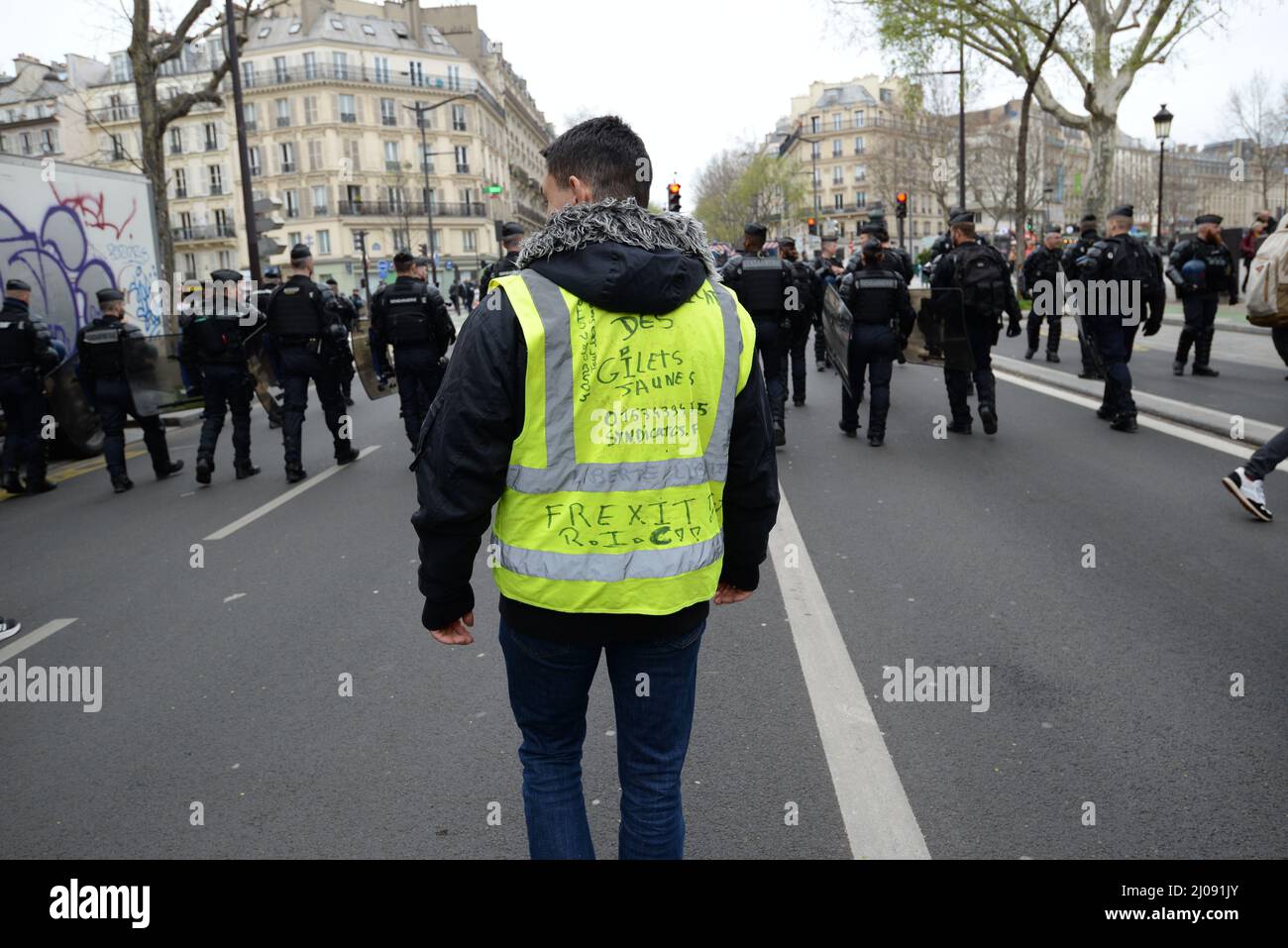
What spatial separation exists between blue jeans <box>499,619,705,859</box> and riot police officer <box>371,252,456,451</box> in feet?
23.5

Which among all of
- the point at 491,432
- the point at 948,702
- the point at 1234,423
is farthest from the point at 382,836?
the point at 1234,423

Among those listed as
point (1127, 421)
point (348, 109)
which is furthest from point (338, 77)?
point (1127, 421)

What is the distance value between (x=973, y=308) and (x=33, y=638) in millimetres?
8052

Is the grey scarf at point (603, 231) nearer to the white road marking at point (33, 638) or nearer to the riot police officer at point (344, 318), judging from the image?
the white road marking at point (33, 638)

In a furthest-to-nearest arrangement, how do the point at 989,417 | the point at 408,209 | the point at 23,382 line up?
the point at 408,209
the point at 23,382
the point at 989,417

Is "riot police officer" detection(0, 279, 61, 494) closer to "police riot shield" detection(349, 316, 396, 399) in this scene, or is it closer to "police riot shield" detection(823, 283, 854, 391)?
"police riot shield" detection(349, 316, 396, 399)

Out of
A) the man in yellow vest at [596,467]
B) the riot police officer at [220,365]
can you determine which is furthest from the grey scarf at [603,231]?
the riot police officer at [220,365]

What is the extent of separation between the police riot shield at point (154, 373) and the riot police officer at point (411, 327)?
2.30 m

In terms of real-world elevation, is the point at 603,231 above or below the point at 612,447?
above

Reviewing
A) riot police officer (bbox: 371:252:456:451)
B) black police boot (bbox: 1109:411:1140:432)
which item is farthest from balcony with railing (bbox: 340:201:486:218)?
black police boot (bbox: 1109:411:1140:432)

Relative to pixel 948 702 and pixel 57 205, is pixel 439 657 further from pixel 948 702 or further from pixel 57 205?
pixel 57 205

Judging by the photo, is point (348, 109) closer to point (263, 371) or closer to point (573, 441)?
point (263, 371)

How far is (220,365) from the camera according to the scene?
9.54m
